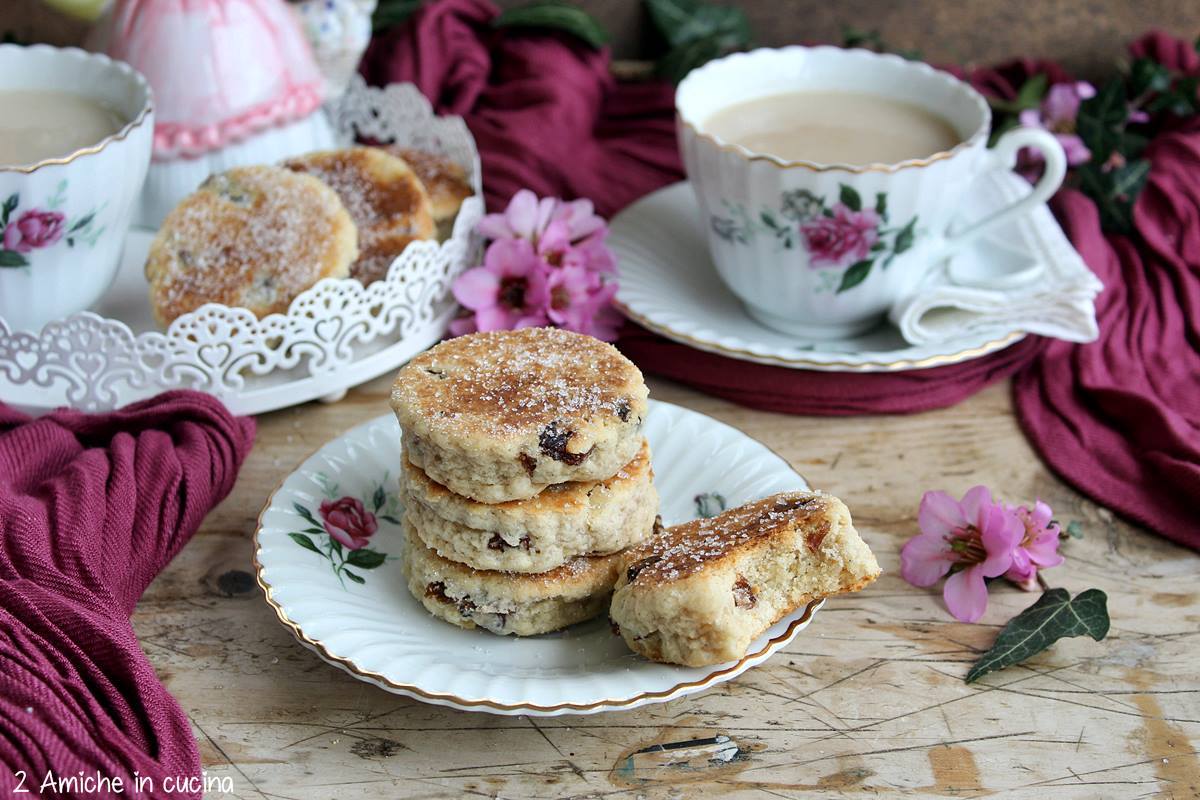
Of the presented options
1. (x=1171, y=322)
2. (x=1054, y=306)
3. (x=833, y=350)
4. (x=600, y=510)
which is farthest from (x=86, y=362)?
(x=1171, y=322)

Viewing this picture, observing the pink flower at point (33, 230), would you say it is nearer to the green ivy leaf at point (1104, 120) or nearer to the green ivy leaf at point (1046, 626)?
the green ivy leaf at point (1046, 626)

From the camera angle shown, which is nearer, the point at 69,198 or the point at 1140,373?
the point at 69,198

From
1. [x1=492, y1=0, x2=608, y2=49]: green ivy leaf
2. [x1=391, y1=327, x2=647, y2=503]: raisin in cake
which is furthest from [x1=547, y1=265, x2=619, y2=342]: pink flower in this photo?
[x1=492, y1=0, x2=608, y2=49]: green ivy leaf

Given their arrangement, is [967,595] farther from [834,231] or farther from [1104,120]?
[1104,120]

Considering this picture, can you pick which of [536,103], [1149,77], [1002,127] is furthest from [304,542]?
[1149,77]

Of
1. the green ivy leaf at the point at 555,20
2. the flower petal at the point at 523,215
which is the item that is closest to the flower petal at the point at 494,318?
the flower petal at the point at 523,215

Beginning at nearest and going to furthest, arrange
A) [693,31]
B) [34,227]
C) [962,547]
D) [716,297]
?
1. [962,547]
2. [34,227]
3. [716,297]
4. [693,31]

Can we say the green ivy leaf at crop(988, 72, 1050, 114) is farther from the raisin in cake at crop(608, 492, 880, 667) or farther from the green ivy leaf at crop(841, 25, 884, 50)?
the raisin in cake at crop(608, 492, 880, 667)
